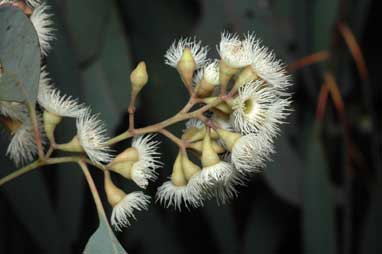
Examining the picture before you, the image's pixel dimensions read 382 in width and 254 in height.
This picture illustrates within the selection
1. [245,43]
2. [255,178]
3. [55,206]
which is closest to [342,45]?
[255,178]

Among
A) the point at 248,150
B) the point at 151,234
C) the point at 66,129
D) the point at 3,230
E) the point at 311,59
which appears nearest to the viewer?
the point at 248,150

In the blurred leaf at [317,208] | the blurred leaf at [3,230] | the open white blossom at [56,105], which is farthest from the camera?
the blurred leaf at [317,208]

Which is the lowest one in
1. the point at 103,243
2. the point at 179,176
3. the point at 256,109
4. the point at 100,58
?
the point at 103,243

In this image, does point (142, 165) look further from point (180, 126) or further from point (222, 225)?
point (222, 225)

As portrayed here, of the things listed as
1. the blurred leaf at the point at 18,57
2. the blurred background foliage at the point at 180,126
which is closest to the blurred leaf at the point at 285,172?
the blurred background foliage at the point at 180,126

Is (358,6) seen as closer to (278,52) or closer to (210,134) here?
(278,52)

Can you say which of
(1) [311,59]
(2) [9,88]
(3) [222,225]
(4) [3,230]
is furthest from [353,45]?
(2) [9,88]

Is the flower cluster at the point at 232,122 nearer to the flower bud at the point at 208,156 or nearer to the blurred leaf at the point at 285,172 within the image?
the flower bud at the point at 208,156

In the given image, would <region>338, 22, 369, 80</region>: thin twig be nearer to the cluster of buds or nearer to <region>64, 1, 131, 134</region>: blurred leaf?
<region>64, 1, 131, 134</region>: blurred leaf
